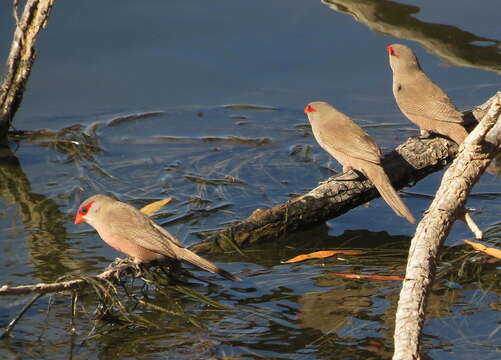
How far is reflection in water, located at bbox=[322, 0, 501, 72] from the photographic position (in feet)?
40.8

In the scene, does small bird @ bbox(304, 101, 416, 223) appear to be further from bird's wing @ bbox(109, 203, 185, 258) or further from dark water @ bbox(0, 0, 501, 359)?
bird's wing @ bbox(109, 203, 185, 258)

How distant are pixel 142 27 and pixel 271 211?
495 cm

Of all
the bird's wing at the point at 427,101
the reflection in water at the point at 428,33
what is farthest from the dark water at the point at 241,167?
the bird's wing at the point at 427,101

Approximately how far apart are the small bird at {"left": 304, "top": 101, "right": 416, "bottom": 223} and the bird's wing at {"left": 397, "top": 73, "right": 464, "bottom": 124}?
525 mm

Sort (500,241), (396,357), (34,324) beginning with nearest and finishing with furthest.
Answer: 1. (396,357)
2. (34,324)
3. (500,241)

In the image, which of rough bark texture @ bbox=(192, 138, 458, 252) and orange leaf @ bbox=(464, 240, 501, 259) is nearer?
orange leaf @ bbox=(464, 240, 501, 259)

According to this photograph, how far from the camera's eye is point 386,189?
8516 millimetres

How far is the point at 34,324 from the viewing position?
7.35 metres

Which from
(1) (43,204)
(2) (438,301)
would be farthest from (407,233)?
(1) (43,204)

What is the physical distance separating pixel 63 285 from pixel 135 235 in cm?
82

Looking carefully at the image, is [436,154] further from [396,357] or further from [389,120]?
[396,357]

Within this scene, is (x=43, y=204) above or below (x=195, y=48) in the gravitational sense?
below

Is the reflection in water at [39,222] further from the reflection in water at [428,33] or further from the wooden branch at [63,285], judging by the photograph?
the reflection in water at [428,33]

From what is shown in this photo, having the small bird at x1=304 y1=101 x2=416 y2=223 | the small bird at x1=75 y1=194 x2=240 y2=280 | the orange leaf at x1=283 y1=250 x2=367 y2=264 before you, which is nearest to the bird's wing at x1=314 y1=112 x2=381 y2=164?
the small bird at x1=304 y1=101 x2=416 y2=223
